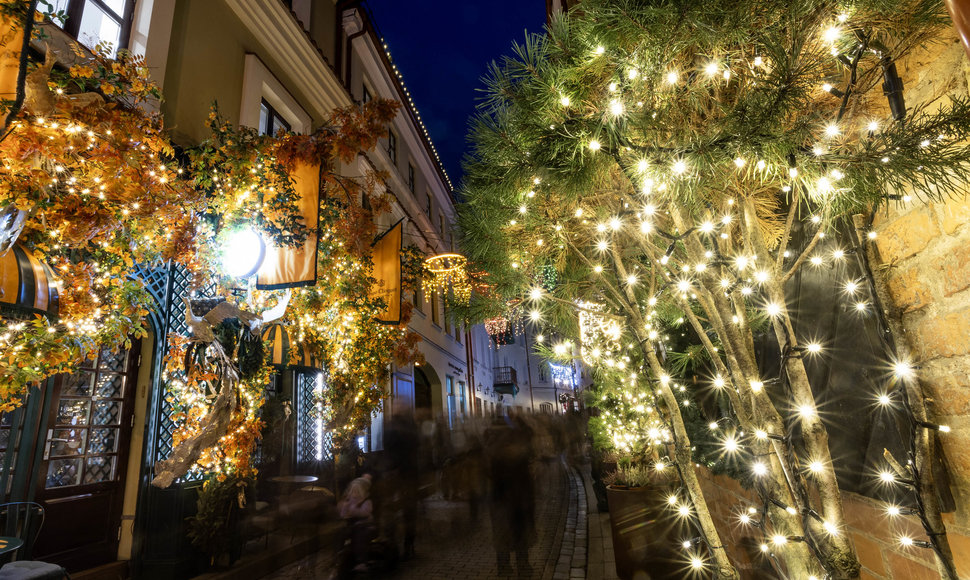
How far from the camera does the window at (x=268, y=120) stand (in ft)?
27.3

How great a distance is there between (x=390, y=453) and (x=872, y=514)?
17.9 ft

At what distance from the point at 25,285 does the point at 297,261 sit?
2512 millimetres

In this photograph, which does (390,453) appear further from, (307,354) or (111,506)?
(111,506)

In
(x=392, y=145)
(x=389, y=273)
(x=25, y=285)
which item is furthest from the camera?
(x=392, y=145)

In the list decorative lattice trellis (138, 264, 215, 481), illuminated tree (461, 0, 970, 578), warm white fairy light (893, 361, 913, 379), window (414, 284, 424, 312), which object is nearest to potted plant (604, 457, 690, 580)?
illuminated tree (461, 0, 970, 578)

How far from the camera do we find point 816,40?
2039 millimetres

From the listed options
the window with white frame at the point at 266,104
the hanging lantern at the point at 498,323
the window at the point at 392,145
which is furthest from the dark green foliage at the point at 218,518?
the window at the point at 392,145

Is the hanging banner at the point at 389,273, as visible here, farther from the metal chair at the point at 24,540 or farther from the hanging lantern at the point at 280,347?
the metal chair at the point at 24,540

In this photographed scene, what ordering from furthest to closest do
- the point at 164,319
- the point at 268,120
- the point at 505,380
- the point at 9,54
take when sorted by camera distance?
the point at 505,380, the point at 268,120, the point at 164,319, the point at 9,54

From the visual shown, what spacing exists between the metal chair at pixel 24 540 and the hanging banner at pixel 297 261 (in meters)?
3.09

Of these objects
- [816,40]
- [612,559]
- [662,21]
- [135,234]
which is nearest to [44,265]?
[135,234]

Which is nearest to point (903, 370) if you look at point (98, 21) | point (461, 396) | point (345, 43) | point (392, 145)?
point (98, 21)

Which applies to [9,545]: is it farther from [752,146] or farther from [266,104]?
[266,104]

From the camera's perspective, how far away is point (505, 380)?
3053 cm
